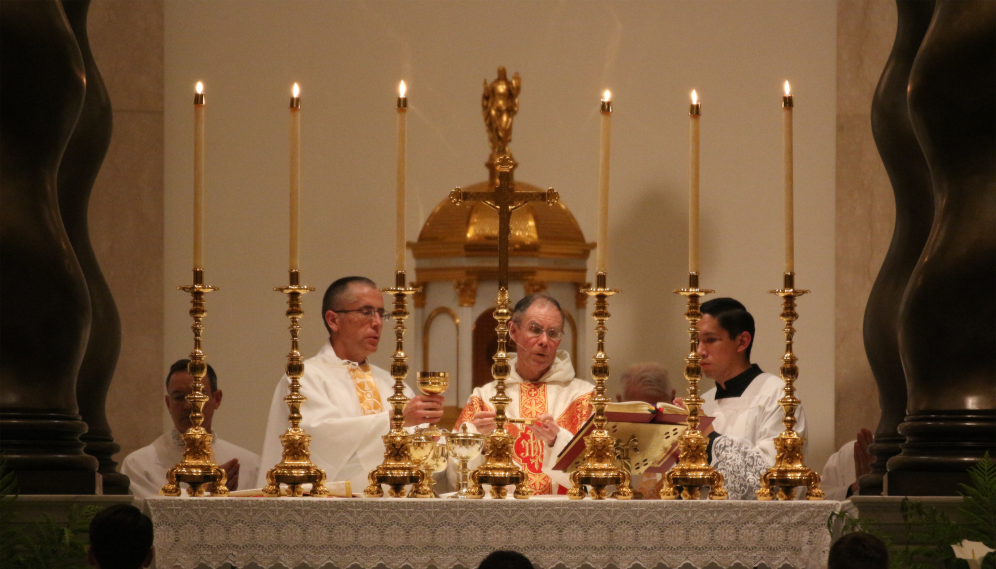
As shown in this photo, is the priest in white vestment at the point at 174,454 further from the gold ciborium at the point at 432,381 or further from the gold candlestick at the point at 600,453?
the gold candlestick at the point at 600,453

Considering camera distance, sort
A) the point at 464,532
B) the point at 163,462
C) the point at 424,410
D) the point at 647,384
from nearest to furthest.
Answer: the point at 464,532, the point at 424,410, the point at 647,384, the point at 163,462

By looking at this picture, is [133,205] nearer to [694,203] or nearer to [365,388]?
[365,388]

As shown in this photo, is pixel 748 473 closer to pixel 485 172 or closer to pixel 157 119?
pixel 485 172

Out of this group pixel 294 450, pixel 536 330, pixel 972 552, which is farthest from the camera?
pixel 536 330

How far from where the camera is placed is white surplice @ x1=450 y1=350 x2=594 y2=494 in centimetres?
564

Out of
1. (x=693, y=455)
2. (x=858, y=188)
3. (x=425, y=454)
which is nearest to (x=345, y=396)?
(x=425, y=454)

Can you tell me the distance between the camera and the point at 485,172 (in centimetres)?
920

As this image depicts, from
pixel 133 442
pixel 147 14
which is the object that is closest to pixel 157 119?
pixel 147 14

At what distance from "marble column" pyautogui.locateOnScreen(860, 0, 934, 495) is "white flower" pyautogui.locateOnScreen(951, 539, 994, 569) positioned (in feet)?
5.17

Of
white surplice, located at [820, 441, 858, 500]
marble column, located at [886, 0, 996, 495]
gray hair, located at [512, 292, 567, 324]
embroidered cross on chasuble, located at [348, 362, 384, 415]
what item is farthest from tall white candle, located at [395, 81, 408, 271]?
white surplice, located at [820, 441, 858, 500]

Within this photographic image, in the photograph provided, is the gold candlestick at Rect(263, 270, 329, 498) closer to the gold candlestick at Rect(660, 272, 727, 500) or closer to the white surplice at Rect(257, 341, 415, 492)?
the white surplice at Rect(257, 341, 415, 492)

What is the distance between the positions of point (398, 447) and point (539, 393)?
1.63 meters

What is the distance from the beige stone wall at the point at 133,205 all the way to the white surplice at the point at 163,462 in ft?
4.44

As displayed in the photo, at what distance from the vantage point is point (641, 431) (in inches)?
183
